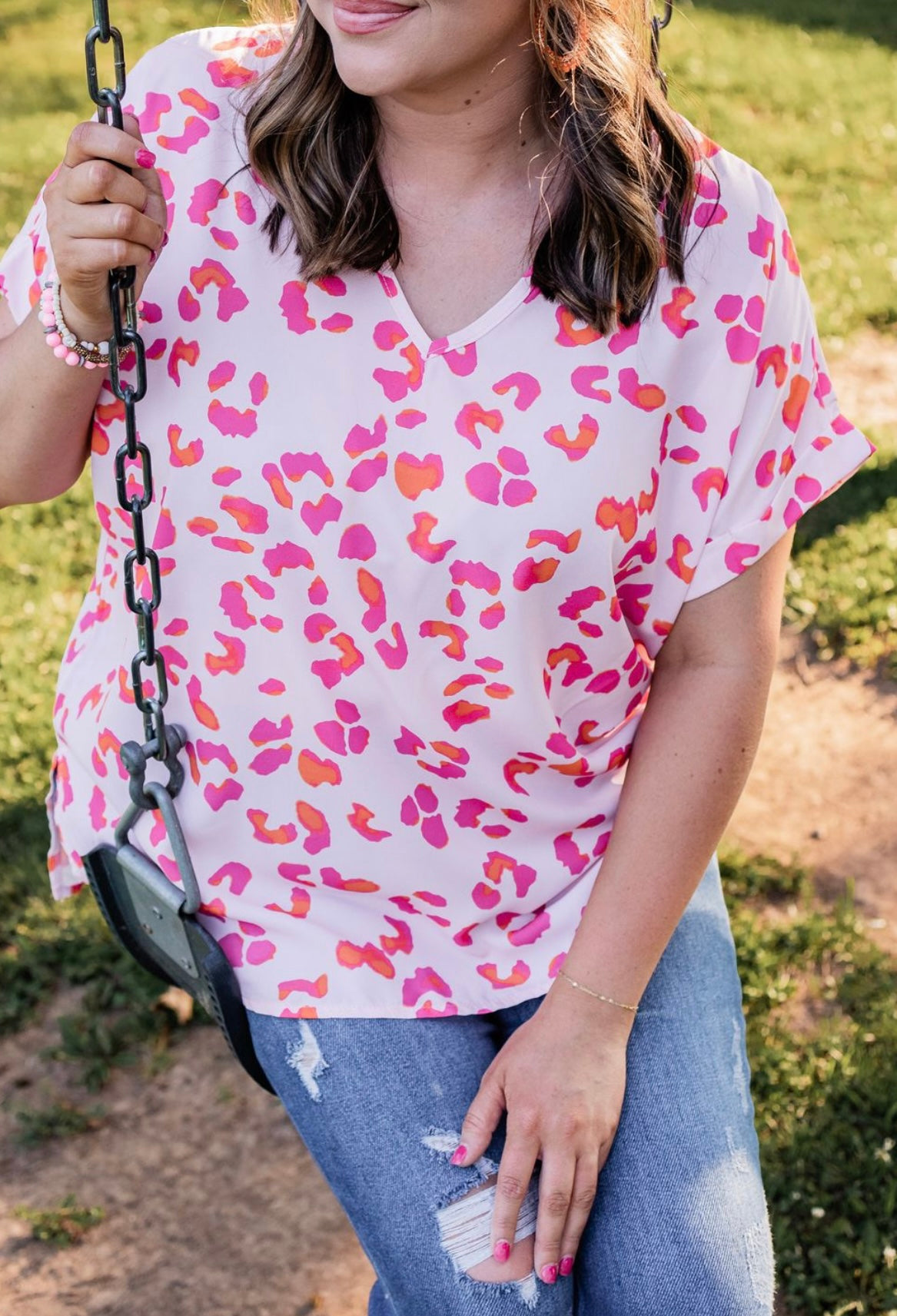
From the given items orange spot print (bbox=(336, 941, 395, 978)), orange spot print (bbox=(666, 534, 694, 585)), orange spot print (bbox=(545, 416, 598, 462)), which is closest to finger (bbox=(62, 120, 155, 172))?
orange spot print (bbox=(545, 416, 598, 462))

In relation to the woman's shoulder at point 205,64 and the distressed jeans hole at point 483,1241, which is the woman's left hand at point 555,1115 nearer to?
the distressed jeans hole at point 483,1241

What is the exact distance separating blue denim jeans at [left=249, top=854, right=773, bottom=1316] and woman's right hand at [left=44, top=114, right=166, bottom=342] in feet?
3.11

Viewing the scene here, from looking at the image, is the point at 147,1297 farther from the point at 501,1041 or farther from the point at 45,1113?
the point at 501,1041

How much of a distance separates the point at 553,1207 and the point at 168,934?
0.60 m

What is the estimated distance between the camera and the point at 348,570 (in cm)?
175

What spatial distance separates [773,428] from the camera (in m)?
1.81

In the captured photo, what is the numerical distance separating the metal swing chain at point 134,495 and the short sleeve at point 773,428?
2.17 feet

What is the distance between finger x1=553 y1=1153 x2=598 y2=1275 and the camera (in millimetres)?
1754

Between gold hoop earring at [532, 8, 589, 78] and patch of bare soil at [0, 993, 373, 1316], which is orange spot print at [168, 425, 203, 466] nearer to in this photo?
gold hoop earring at [532, 8, 589, 78]

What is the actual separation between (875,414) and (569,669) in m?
3.44

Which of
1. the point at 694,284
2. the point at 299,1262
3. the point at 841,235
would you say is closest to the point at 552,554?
the point at 694,284

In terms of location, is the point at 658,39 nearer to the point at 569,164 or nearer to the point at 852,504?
the point at 569,164

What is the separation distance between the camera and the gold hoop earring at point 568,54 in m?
1.67

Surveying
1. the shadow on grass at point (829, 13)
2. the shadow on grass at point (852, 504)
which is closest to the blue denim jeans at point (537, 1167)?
the shadow on grass at point (852, 504)
